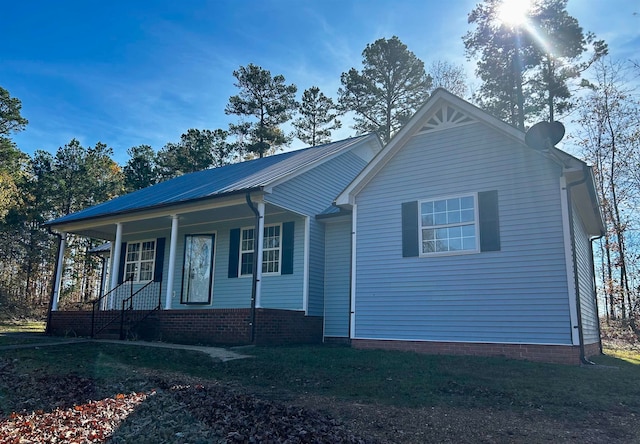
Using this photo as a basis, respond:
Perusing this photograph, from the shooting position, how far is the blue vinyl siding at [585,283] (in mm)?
9852

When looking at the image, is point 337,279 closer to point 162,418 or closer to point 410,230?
point 410,230

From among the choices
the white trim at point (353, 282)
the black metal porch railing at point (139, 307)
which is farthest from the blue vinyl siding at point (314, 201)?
the black metal porch railing at point (139, 307)

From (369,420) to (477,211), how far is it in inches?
216

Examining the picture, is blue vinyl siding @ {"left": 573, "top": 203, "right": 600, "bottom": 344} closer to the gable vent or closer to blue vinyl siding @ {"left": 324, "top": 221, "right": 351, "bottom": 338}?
the gable vent

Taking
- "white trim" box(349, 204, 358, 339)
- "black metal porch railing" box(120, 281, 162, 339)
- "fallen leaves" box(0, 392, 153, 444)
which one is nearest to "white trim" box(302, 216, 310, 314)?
"white trim" box(349, 204, 358, 339)

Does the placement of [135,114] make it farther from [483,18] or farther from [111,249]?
[483,18]

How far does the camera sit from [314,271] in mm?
12219

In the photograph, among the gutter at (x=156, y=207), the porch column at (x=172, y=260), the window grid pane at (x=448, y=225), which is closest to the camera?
the window grid pane at (x=448, y=225)

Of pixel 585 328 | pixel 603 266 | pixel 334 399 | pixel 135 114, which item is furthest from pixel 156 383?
pixel 603 266

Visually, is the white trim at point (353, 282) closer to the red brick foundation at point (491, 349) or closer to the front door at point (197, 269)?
the red brick foundation at point (491, 349)

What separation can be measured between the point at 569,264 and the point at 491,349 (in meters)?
1.98

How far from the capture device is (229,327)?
404 inches

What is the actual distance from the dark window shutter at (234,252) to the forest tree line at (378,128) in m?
6.39

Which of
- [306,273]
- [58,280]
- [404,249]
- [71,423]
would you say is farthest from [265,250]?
[71,423]
